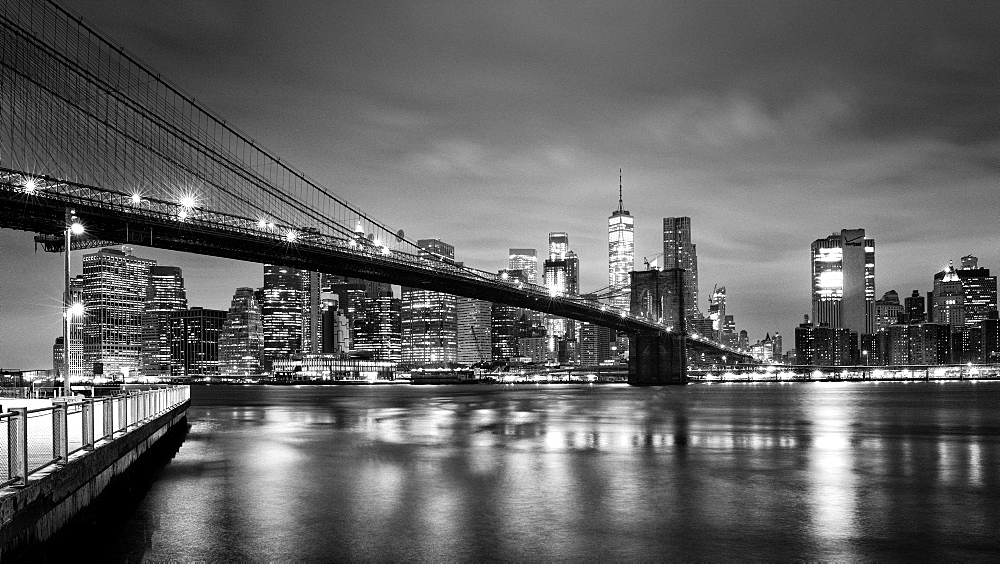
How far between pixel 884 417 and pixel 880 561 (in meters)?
36.4

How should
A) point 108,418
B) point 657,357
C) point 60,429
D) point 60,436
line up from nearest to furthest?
point 60,429 → point 60,436 → point 108,418 → point 657,357

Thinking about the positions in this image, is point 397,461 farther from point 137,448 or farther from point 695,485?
point 695,485

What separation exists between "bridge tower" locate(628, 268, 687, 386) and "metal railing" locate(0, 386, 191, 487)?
80574mm

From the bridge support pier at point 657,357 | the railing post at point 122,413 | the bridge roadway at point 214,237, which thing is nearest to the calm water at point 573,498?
the railing post at point 122,413

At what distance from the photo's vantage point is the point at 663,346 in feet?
336

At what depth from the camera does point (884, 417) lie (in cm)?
4481

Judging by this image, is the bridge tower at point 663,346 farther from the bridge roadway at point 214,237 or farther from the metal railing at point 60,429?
the metal railing at point 60,429

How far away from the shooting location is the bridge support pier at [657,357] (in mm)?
101312

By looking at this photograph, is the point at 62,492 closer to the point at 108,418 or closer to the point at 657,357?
the point at 108,418

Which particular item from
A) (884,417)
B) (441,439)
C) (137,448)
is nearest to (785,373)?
(884,417)

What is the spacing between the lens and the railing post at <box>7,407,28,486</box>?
959 centimetres

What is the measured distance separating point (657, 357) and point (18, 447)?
96189 mm

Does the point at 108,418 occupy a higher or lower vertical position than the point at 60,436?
lower

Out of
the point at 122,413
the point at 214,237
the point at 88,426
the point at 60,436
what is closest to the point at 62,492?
the point at 60,436
